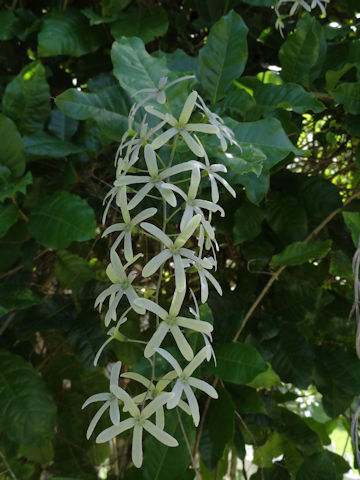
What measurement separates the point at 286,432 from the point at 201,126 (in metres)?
0.78

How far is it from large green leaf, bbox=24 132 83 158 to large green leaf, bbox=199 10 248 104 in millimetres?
261

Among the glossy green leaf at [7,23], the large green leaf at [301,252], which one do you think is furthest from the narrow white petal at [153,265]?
the glossy green leaf at [7,23]

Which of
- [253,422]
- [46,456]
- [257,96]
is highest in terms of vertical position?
[257,96]

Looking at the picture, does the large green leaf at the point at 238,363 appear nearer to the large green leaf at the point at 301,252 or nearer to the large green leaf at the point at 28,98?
the large green leaf at the point at 301,252

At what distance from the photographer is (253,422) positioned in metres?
1.06

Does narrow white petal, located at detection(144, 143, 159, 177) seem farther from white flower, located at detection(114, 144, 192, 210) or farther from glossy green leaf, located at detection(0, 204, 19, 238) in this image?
glossy green leaf, located at detection(0, 204, 19, 238)

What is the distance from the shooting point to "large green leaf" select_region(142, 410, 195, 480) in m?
0.77

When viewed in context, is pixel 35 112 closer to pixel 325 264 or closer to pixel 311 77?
pixel 311 77

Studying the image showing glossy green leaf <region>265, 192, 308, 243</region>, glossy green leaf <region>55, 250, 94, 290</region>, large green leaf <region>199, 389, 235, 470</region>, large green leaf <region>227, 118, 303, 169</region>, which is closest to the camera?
large green leaf <region>227, 118, 303, 169</region>

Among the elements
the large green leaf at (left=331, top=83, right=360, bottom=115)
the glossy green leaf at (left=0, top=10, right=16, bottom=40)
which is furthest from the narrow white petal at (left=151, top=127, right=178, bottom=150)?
the glossy green leaf at (left=0, top=10, right=16, bottom=40)

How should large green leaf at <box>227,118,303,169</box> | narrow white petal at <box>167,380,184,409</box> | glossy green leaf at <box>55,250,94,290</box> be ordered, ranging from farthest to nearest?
glossy green leaf at <box>55,250,94,290</box>
large green leaf at <box>227,118,303,169</box>
narrow white petal at <box>167,380,184,409</box>

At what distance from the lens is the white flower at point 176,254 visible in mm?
477

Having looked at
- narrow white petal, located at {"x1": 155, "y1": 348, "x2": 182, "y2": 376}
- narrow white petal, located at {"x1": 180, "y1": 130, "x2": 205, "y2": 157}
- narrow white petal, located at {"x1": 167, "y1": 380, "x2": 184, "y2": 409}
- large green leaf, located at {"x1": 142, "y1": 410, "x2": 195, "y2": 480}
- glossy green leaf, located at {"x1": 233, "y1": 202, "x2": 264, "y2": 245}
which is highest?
narrow white petal, located at {"x1": 180, "y1": 130, "x2": 205, "y2": 157}

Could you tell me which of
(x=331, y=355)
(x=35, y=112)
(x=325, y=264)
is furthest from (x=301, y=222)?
(x=35, y=112)
